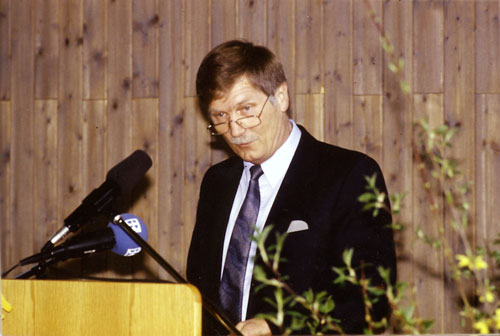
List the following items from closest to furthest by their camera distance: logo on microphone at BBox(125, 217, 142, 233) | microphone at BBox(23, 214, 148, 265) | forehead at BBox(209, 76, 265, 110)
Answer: microphone at BBox(23, 214, 148, 265), logo on microphone at BBox(125, 217, 142, 233), forehead at BBox(209, 76, 265, 110)

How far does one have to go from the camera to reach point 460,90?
9.36 feet

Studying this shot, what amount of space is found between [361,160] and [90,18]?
1877 mm

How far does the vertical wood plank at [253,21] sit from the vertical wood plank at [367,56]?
1.46 ft

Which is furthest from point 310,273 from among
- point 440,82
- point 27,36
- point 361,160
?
point 27,36

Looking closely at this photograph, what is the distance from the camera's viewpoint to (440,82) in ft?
9.36

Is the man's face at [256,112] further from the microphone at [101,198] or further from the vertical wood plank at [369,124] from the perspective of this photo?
the vertical wood plank at [369,124]

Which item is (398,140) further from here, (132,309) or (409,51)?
(132,309)

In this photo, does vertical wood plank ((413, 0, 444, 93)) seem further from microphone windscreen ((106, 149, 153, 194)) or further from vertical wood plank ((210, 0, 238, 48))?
microphone windscreen ((106, 149, 153, 194))

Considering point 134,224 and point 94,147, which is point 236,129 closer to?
point 134,224

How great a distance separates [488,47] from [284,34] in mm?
950

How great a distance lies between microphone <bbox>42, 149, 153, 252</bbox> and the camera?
44.2 inches

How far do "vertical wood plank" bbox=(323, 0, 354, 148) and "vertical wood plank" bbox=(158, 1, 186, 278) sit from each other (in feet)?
2.36

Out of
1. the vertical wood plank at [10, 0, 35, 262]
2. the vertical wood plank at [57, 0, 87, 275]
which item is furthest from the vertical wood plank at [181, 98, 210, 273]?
the vertical wood plank at [10, 0, 35, 262]

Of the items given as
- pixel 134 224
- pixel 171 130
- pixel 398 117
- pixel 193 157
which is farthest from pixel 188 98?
pixel 134 224
